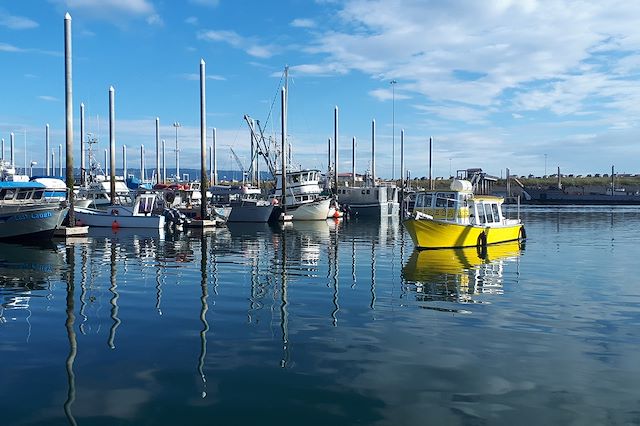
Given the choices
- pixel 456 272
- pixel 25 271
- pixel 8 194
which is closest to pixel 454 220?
pixel 456 272

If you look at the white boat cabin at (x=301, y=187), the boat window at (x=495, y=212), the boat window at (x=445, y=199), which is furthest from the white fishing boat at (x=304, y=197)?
the boat window at (x=445, y=199)

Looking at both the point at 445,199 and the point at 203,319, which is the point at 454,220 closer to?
the point at 445,199

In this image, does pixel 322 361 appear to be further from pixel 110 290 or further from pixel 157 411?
pixel 110 290

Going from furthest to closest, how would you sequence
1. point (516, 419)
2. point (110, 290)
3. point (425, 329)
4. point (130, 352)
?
point (110, 290), point (425, 329), point (130, 352), point (516, 419)

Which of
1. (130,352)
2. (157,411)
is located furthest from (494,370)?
(130,352)

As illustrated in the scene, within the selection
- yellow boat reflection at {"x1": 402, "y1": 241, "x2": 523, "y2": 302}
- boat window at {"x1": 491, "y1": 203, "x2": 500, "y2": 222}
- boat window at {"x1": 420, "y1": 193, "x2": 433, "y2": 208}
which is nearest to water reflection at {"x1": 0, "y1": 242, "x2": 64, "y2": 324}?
yellow boat reflection at {"x1": 402, "y1": 241, "x2": 523, "y2": 302}

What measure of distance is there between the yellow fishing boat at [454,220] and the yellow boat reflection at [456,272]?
24.0 inches

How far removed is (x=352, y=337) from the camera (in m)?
11.9

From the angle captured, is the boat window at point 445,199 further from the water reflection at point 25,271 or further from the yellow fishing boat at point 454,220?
the water reflection at point 25,271

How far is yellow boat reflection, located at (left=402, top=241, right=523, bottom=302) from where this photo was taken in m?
17.9

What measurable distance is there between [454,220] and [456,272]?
1021cm

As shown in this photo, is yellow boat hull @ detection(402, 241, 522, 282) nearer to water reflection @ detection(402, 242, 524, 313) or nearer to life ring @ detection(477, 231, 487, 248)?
water reflection @ detection(402, 242, 524, 313)

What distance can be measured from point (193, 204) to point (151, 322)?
50.0 metres

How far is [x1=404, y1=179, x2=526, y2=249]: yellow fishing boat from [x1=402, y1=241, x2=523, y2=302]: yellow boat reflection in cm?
61
